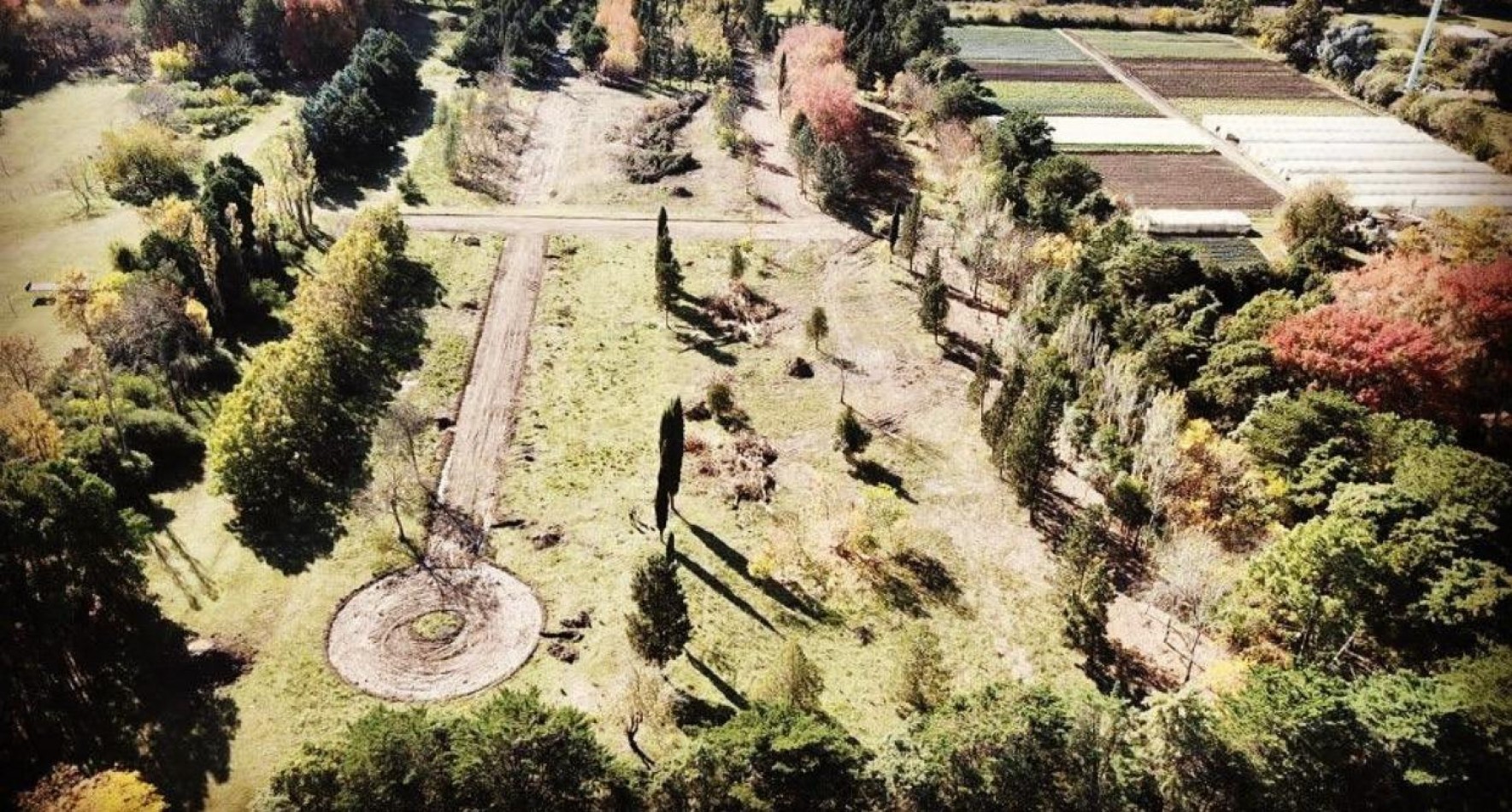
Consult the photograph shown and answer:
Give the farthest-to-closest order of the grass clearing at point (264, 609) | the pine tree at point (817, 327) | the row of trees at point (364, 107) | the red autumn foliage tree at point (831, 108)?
the red autumn foliage tree at point (831, 108) < the row of trees at point (364, 107) < the pine tree at point (817, 327) < the grass clearing at point (264, 609)

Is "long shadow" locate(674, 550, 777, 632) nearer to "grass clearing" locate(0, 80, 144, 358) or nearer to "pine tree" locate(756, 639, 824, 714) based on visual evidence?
"pine tree" locate(756, 639, 824, 714)

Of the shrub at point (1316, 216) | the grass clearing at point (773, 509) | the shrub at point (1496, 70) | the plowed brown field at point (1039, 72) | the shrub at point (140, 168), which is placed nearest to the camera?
the grass clearing at point (773, 509)

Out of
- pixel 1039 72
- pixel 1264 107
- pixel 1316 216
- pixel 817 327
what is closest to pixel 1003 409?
pixel 817 327

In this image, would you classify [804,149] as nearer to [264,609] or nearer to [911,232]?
[911,232]

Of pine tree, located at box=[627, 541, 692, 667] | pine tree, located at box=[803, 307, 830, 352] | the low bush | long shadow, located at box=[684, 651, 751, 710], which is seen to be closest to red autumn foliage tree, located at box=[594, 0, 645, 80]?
the low bush

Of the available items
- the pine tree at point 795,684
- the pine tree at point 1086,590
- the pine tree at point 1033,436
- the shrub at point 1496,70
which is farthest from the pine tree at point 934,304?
the shrub at point 1496,70

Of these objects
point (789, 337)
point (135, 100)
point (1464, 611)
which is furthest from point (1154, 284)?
point (135, 100)

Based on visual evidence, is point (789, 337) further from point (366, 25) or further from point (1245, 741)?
point (366, 25)

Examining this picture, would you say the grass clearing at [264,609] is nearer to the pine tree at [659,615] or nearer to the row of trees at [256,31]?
the pine tree at [659,615]
